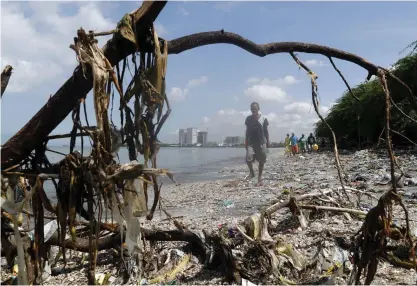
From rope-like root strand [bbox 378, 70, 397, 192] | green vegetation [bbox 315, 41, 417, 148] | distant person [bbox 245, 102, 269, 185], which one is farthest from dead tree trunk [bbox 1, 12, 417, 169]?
green vegetation [bbox 315, 41, 417, 148]

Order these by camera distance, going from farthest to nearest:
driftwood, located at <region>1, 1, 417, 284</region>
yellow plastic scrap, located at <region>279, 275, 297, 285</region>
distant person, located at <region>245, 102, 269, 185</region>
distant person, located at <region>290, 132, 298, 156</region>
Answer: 1. distant person, located at <region>290, 132, 298, 156</region>
2. distant person, located at <region>245, 102, 269, 185</region>
3. yellow plastic scrap, located at <region>279, 275, 297, 285</region>
4. driftwood, located at <region>1, 1, 417, 284</region>

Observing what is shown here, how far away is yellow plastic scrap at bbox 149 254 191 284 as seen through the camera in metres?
2.81

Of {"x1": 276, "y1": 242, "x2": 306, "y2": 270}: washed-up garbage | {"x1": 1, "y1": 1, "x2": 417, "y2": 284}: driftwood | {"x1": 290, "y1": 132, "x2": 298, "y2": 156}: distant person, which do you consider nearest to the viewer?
{"x1": 1, "y1": 1, "x2": 417, "y2": 284}: driftwood

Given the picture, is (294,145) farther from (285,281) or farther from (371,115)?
(285,281)

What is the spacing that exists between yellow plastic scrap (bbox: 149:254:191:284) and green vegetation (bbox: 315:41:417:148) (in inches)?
297

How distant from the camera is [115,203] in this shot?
6.94ft

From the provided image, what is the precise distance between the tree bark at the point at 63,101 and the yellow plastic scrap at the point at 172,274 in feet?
4.33

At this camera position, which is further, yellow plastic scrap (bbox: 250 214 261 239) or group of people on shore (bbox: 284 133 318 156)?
group of people on shore (bbox: 284 133 318 156)

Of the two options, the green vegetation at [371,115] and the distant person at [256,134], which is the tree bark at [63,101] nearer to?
the distant person at [256,134]

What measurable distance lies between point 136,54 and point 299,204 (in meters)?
2.28

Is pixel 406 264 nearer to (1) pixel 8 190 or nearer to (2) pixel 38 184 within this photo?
(2) pixel 38 184

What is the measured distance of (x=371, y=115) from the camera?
1641cm

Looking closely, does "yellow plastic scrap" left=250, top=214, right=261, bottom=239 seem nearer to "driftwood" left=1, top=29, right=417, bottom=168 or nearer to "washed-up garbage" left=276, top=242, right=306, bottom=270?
"washed-up garbage" left=276, top=242, right=306, bottom=270

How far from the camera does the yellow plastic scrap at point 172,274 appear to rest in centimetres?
281
